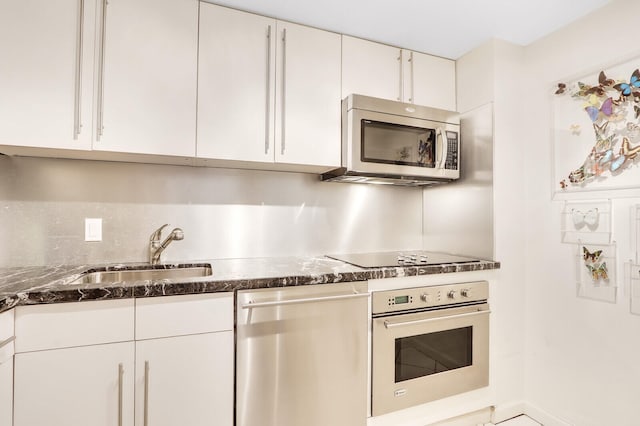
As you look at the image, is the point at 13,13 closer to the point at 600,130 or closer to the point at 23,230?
the point at 23,230

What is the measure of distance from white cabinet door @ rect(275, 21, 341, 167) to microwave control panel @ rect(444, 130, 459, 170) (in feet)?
2.35

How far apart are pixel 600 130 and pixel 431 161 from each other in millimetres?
828

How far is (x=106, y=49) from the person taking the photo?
4.70ft

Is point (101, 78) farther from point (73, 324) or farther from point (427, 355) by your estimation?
point (427, 355)

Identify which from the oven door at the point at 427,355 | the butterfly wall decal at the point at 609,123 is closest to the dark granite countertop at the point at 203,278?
the oven door at the point at 427,355

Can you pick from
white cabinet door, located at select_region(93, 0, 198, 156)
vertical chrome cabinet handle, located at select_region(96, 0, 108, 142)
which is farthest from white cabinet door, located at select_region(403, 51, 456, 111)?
vertical chrome cabinet handle, located at select_region(96, 0, 108, 142)

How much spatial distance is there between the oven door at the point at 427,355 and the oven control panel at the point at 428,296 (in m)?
0.04

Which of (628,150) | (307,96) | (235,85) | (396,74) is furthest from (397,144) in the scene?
(628,150)

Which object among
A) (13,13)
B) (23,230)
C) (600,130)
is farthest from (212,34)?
(600,130)

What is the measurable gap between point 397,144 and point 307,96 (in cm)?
60

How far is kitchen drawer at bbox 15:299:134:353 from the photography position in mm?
1094

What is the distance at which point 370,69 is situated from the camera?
1.96 meters

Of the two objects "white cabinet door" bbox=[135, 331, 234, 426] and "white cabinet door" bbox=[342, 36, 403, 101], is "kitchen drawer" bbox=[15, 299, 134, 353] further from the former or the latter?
"white cabinet door" bbox=[342, 36, 403, 101]

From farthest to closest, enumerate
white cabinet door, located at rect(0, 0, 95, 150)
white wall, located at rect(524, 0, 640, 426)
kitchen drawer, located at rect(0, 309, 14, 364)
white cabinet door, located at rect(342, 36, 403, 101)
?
white cabinet door, located at rect(342, 36, 403, 101)
white wall, located at rect(524, 0, 640, 426)
white cabinet door, located at rect(0, 0, 95, 150)
kitchen drawer, located at rect(0, 309, 14, 364)
